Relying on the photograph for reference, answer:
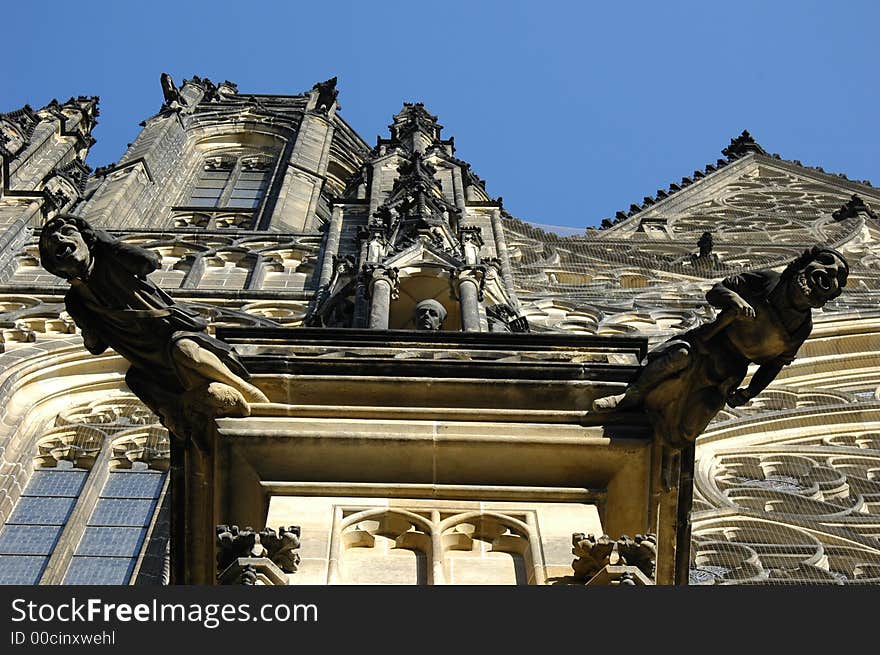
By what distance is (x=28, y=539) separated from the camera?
42.0 feet

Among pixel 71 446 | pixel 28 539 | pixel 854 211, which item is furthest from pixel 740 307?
pixel 854 211

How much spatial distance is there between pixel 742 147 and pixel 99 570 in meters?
31.8

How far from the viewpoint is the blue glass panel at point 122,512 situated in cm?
1323

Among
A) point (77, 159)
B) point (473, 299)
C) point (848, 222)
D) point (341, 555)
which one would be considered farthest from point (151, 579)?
point (77, 159)

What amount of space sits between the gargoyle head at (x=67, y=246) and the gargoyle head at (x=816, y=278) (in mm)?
3240

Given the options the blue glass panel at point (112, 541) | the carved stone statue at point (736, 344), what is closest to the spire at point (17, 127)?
the blue glass panel at point (112, 541)

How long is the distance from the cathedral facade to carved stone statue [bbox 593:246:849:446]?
207 millimetres

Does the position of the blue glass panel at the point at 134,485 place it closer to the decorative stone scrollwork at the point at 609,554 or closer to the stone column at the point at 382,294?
the stone column at the point at 382,294

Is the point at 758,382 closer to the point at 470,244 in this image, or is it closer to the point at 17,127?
the point at 470,244

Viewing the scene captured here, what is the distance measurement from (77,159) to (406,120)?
277 inches

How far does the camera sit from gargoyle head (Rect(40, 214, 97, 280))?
693 cm

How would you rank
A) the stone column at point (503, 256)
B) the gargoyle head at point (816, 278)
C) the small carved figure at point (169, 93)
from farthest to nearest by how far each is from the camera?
the small carved figure at point (169, 93)
the stone column at point (503, 256)
the gargoyle head at point (816, 278)

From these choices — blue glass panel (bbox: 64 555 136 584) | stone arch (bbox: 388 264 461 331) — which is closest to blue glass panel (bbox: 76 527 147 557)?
blue glass panel (bbox: 64 555 136 584)

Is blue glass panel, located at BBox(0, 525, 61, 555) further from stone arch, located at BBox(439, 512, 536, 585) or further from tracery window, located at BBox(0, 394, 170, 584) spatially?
stone arch, located at BBox(439, 512, 536, 585)
